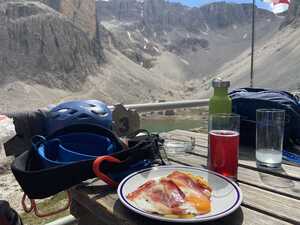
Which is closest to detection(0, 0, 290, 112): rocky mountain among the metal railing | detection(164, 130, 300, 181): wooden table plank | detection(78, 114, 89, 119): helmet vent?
the metal railing

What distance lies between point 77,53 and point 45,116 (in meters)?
41.2

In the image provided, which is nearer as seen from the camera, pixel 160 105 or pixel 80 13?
pixel 160 105

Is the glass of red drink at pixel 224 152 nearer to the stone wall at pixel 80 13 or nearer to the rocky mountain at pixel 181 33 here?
the stone wall at pixel 80 13

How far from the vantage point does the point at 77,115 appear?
2064 mm

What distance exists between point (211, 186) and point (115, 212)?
332 millimetres

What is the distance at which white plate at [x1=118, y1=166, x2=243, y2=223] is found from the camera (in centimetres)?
103

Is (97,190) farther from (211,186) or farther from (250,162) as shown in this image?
(250,162)

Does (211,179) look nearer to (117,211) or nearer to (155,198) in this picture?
(155,198)

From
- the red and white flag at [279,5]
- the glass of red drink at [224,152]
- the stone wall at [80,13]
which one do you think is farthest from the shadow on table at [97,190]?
the stone wall at [80,13]

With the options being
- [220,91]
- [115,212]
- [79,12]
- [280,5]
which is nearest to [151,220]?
[115,212]

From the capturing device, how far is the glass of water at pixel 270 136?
4.99ft

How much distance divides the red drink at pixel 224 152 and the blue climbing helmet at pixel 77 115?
819 mm

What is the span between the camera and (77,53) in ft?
138

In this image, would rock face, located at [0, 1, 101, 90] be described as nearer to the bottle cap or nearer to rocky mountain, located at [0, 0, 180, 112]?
rocky mountain, located at [0, 0, 180, 112]
